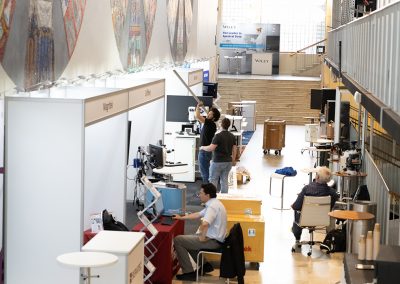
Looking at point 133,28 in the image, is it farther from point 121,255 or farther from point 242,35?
point 242,35

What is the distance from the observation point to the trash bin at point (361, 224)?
10961 millimetres

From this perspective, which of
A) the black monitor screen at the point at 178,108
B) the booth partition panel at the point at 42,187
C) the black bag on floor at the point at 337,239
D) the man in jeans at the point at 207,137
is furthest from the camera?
the black monitor screen at the point at 178,108

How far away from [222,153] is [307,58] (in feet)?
86.0

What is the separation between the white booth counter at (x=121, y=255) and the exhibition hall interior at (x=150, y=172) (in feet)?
0.06

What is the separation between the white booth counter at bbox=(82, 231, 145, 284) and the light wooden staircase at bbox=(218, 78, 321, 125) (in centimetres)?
2679

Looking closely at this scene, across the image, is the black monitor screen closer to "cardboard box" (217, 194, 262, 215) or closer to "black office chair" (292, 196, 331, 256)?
"black office chair" (292, 196, 331, 256)

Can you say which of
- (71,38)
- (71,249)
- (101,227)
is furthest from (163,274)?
(71,38)

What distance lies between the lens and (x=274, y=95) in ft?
120

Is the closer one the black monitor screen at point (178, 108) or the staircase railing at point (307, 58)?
the black monitor screen at point (178, 108)

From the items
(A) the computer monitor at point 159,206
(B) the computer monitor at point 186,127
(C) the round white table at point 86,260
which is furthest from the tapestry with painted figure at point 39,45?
(B) the computer monitor at point 186,127

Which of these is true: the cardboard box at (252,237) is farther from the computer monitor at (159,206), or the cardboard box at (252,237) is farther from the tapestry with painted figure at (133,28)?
the tapestry with painted figure at (133,28)

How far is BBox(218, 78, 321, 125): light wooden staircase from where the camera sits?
35.9 metres

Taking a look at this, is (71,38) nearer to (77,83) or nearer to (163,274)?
(77,83)

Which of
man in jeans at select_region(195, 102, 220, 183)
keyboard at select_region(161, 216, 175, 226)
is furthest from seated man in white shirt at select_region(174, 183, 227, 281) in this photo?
man in jeans at select_region(195, 102, 220, 183)
